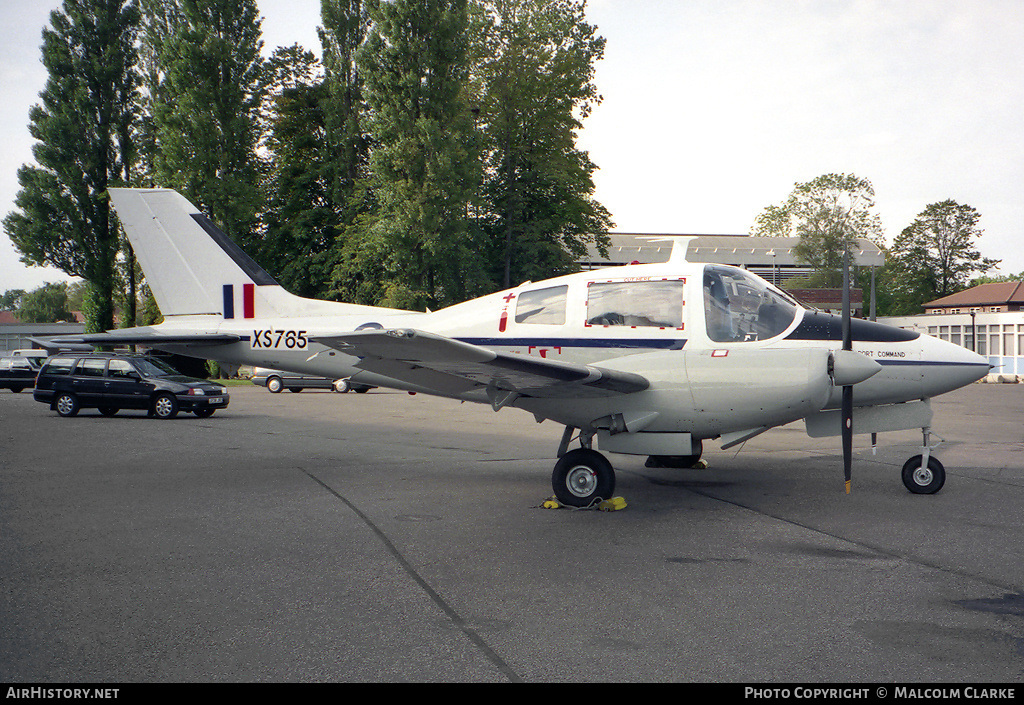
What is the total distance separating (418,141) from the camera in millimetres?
35312

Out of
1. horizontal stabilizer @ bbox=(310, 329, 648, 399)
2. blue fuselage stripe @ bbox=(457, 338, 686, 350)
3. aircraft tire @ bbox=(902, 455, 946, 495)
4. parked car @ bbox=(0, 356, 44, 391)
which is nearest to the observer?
horizontal stabilizer @ bbox=(310, 329, 648, 399)

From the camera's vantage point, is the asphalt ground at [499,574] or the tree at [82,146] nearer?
the asphalt ground at [499,574]

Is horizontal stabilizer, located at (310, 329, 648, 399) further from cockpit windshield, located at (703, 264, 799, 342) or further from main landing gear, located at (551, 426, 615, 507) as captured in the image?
cockpit windshield, located at (703, 264, 799, 342)

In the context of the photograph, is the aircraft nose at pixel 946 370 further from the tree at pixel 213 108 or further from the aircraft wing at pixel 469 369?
the tree at pixel 213 108

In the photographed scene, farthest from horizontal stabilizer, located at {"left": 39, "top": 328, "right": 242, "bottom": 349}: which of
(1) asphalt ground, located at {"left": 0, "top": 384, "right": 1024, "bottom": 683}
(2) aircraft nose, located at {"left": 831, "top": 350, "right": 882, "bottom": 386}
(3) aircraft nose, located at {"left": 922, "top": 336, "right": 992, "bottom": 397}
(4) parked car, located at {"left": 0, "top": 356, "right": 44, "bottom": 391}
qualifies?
(4) parked car, located at {"left": 0, "top": 356, "right": 44, "bottom": 391}

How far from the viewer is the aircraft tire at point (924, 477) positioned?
8.84m

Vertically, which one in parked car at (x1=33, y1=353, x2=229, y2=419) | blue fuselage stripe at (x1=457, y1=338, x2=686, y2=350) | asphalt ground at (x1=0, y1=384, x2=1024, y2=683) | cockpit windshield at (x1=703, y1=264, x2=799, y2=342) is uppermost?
cockpit windshield at (x1=703, y1=264, x2=799, y2=342)

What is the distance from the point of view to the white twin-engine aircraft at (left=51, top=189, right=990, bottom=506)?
25.8ft

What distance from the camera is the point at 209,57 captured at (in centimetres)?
3775

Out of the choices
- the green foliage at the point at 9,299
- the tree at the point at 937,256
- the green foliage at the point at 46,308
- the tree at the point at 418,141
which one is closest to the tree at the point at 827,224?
the tree at the point at 937,256

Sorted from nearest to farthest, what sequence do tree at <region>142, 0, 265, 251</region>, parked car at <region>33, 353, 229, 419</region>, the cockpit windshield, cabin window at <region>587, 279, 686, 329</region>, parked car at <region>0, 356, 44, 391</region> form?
1. the cockpit windshield
2. cabin window at <region>587, 279, 686, 329</region>
3. parked car at <region>33, 353, 229, 419</region>
4. parked car at <region>0, 356, 44, 391</region>
5. tree at <region>142, 0, 265, 251</region>

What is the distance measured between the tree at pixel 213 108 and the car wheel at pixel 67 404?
18902 mm

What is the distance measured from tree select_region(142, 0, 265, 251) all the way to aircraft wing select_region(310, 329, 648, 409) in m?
32.8

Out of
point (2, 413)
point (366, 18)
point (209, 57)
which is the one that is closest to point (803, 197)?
point (366, 18)
